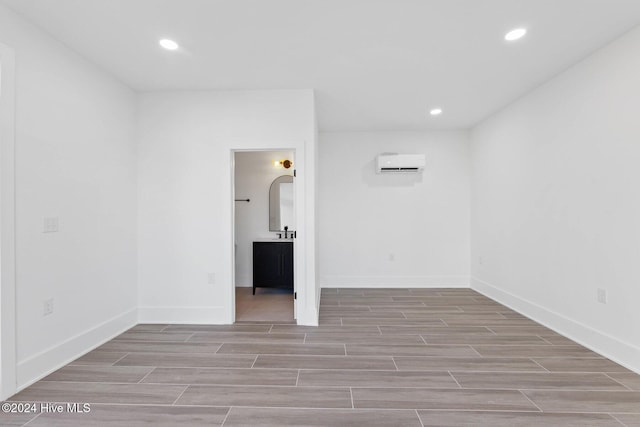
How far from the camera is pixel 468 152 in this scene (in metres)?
5.21

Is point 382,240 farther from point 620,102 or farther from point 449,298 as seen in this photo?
point 620,102

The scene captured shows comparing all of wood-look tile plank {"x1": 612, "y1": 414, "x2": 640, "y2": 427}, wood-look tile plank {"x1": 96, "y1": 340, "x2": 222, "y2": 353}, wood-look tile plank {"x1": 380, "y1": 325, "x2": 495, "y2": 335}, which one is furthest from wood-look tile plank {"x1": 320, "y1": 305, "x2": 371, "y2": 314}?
wood-look tile plank {"x1": 612, "y1": 414, "x2": 640, "y2": 427}

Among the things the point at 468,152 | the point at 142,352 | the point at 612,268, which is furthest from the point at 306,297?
the point at 468,152

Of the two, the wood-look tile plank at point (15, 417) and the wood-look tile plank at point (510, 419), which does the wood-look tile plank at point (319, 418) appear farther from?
the wood-look tile plank at point (15, 417)

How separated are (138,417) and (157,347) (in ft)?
3.53

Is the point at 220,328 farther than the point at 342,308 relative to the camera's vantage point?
No

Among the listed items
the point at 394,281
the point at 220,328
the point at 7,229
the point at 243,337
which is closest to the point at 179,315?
the point at 220,328

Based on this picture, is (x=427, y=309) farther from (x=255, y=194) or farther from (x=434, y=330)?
(x=255, y=194)

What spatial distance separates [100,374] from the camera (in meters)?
2.36

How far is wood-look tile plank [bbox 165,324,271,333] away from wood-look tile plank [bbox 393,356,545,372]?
142 centimetres

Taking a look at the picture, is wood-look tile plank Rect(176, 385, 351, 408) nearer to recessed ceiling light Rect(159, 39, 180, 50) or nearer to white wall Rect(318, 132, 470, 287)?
recessed ceiling light Rect(159, 39, 180, 50)

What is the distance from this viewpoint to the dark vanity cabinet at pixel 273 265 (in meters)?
4.82

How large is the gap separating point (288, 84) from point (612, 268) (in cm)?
331

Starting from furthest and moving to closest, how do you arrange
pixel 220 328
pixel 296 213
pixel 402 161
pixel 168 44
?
pixel 402 161 < pixel 296 213 < pixel 220 328 < pixel 168 44
